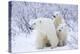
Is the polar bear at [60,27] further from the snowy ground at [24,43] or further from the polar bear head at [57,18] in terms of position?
the snowy ground at [24,43]

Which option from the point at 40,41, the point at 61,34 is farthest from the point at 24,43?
the point at 61,34

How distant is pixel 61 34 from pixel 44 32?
20 centimetres

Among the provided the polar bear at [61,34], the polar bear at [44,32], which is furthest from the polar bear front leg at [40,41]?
the polar bear at [61,34]

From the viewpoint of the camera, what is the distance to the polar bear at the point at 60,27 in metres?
1.70

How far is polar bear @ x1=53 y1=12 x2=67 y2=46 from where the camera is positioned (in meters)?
1.70

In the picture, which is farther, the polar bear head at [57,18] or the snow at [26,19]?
the polar bear head at [57,18]

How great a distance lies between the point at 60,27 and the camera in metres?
1.72

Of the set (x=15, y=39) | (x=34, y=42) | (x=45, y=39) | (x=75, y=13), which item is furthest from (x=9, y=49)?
(x=75, y=13)

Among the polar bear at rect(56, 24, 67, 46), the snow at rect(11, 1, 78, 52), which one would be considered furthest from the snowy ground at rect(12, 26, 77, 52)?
the polar bear at rect(56, 24, 67, 46)

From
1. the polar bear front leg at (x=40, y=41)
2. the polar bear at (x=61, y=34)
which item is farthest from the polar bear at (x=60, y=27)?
the polar bear front leg at (x=40, y=41)

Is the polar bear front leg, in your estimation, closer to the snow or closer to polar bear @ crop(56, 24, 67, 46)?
the snow

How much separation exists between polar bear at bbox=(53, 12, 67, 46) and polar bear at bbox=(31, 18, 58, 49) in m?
0.05

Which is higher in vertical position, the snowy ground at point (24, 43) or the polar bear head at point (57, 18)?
the polar bear head at point (57, 18)

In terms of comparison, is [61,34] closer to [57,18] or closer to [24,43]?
[57,18]
